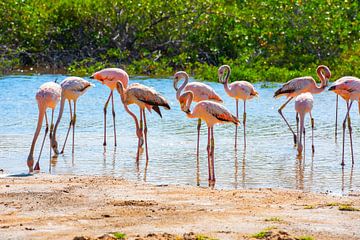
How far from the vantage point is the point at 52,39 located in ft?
75.8

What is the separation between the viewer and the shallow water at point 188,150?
9938 millimetres

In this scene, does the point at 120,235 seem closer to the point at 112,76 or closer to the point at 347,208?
the point at 347,208

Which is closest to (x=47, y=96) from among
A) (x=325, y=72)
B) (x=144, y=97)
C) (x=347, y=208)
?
(x=144, y=97)

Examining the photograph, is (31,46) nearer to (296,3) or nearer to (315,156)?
(296,3)

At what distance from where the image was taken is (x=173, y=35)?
23.1 m

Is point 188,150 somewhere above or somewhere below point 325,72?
below

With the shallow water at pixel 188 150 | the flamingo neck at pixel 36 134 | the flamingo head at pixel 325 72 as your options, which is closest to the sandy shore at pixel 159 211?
the flamingo neck at pixel 36 134

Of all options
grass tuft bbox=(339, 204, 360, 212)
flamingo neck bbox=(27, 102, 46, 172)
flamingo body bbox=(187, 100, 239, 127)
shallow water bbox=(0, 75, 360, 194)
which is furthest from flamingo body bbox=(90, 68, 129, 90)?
grass tuft bbox=(339, 204, 360, 212)

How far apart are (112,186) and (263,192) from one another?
60.5 inches

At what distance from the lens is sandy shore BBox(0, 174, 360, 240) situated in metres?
6.48

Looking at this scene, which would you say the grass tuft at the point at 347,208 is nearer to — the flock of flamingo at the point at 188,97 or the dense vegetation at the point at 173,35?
the flock of flamingo at the point at 188,97

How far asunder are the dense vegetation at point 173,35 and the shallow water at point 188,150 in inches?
195

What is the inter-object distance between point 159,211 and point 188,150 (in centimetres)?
467

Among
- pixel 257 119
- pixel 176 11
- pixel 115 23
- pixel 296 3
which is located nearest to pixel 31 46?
pixel 115 23
